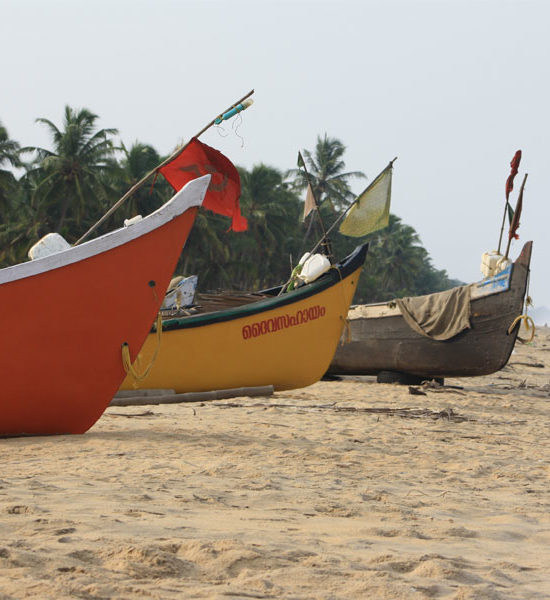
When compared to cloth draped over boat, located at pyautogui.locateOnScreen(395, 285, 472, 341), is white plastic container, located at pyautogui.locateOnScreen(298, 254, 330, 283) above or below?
above

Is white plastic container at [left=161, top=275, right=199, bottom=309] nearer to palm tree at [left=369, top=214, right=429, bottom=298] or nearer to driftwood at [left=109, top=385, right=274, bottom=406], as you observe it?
driftwood at [left=109, top=385, right=274, bottom=406]

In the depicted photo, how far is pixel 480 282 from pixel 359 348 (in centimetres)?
248

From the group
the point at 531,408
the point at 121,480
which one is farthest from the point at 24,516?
the point at 531,408

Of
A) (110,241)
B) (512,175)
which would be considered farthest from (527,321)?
(110,241)

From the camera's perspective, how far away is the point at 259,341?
8625 millimetres

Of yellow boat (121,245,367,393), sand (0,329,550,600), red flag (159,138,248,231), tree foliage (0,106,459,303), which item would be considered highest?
tree foliage (0,106,459,303)

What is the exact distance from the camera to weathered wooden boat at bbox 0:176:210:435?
493 centimetres

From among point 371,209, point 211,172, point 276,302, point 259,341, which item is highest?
point 371,209

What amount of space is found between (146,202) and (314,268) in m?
22.1

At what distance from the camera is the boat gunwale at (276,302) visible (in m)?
8.21

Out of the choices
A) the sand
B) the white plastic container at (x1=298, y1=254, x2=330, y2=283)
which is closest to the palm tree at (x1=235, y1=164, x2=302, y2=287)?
the white plastic container at (x1=298, y1=254, x2=330, y2=283)

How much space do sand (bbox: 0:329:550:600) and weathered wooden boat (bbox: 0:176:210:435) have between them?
1.01ft

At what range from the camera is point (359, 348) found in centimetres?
1254

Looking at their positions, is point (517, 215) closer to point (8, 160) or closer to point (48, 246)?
point (48, 246)
